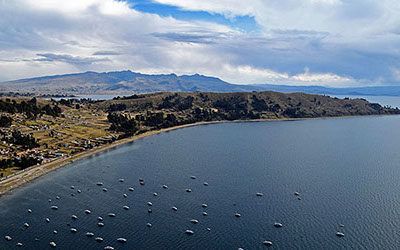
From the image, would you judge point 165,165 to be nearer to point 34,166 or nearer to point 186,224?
point 34,166

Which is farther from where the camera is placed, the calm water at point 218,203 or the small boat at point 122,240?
the calm water at point 218,203

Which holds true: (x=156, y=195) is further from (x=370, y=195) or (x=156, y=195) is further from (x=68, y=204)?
(x=370, y=195)

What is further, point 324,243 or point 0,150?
point 0,150

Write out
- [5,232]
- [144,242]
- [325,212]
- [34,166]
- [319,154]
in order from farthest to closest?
[319,154] → [34,166] → [325,212] → [5,232] → [144,242]

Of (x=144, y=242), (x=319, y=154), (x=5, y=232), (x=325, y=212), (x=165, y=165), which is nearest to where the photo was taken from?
(x=144, y=242)

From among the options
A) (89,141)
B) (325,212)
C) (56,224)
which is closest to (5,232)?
(56,224)

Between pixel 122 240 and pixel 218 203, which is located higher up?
pixel 218 203

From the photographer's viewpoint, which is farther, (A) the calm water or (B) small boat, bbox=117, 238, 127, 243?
Answer: (A) the calm water

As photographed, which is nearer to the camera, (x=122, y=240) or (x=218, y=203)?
(x=122, y=240)
